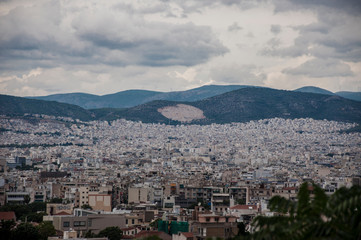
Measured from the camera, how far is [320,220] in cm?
1263

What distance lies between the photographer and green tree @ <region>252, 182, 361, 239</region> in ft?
40.1

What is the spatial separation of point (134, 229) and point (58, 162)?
111 m

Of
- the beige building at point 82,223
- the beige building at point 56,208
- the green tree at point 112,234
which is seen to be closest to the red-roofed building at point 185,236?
the green tree at point 112,234

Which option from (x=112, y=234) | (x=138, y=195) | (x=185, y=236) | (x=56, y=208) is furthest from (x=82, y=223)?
(x=138, y=195)

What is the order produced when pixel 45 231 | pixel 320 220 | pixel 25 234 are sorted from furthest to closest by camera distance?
pixel 45 231
pixel 25 234
pixel 320 220

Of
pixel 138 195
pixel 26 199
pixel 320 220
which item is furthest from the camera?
pixel 138 195

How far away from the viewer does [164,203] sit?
73.9 metres

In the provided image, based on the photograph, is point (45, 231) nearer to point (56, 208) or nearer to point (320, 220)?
point (56, 208)

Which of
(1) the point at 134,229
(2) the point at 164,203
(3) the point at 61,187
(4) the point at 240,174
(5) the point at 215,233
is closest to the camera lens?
(5) the point at 215,233

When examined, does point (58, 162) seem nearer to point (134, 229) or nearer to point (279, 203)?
point (134, 229)

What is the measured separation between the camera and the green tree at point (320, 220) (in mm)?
12234

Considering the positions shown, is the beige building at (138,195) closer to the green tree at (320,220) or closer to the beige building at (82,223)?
the beige building at (82,223)

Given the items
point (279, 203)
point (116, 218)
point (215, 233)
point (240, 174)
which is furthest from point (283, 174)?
point (279, 203)

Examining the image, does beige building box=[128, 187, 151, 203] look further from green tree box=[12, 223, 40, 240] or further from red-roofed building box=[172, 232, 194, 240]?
red-roofed building box=[172, 232, 194, 240]
